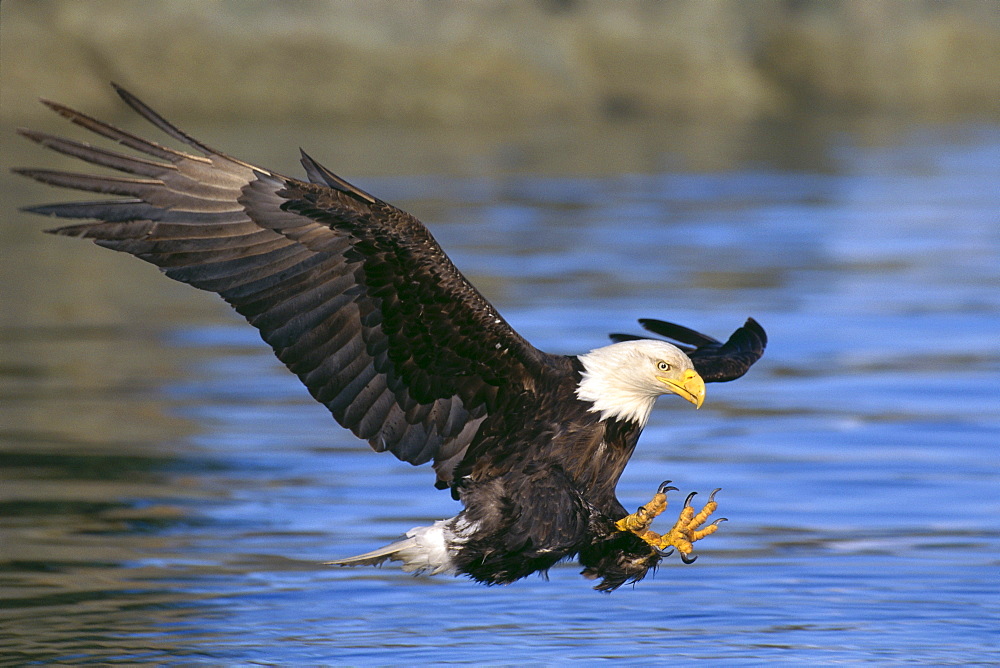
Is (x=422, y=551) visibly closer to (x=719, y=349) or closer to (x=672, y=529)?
(x=672, y=529)

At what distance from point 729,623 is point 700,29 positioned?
1882cm

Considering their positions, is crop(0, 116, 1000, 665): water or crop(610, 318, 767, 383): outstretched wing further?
crop(610, 318, 767, 383): outstretched wing

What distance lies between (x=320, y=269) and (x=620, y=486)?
7.68 ft

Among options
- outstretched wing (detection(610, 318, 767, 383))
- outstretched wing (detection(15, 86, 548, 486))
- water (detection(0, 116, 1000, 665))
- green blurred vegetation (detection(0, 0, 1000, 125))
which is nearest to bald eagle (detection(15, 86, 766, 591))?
outstretched wing (detection(15, 86, 548, 486))

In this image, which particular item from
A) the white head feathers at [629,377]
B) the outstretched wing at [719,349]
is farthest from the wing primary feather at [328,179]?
the outstretched wing at [719,349]

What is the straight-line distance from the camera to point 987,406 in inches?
346

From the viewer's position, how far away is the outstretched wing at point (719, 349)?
6020 mm

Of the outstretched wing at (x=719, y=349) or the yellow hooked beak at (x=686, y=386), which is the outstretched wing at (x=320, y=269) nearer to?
the yellow hooked beak at (x=686, y=386)

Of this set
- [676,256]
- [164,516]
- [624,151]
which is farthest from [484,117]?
[164,516]

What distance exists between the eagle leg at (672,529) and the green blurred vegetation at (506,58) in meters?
17.2

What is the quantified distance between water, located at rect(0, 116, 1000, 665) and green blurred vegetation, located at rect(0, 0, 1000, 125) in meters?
7.37

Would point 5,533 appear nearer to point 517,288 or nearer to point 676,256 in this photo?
point 517,288

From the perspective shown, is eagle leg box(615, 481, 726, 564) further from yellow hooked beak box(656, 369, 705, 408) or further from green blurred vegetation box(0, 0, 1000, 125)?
green blurred vegetation box(0, 0, 1000, 125)

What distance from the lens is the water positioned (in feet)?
18.3
